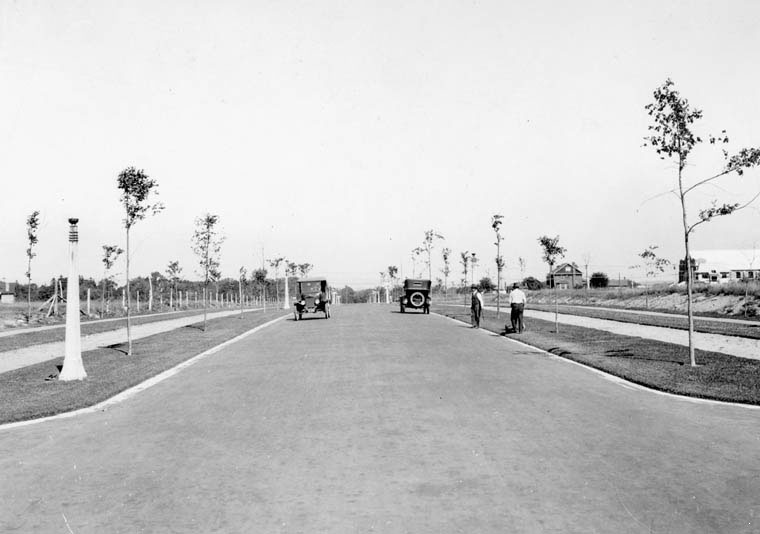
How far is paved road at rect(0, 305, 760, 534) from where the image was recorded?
4.87m

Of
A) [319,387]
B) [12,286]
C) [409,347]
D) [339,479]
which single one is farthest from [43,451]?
[12,286]

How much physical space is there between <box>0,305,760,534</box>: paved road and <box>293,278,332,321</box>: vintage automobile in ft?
81.3

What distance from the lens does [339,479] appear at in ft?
19.2

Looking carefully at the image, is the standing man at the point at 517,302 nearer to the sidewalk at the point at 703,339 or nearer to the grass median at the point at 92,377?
the sidewalk at the point at 703,339

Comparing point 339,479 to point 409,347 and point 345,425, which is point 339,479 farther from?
point 409,347

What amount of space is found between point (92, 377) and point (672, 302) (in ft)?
143

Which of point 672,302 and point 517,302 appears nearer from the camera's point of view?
point 517,302

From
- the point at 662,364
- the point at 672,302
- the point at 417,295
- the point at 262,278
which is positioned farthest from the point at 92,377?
the point at 262,278

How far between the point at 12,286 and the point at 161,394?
108 metres

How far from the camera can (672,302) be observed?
156 ft

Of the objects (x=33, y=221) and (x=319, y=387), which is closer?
(x=319, y=387)

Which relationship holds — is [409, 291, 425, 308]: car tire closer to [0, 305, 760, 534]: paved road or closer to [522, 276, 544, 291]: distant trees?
[0, 305, 760, 534]: paved road

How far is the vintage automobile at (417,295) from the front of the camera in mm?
42312

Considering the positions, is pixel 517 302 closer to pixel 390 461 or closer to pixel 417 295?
pixel 390 461
